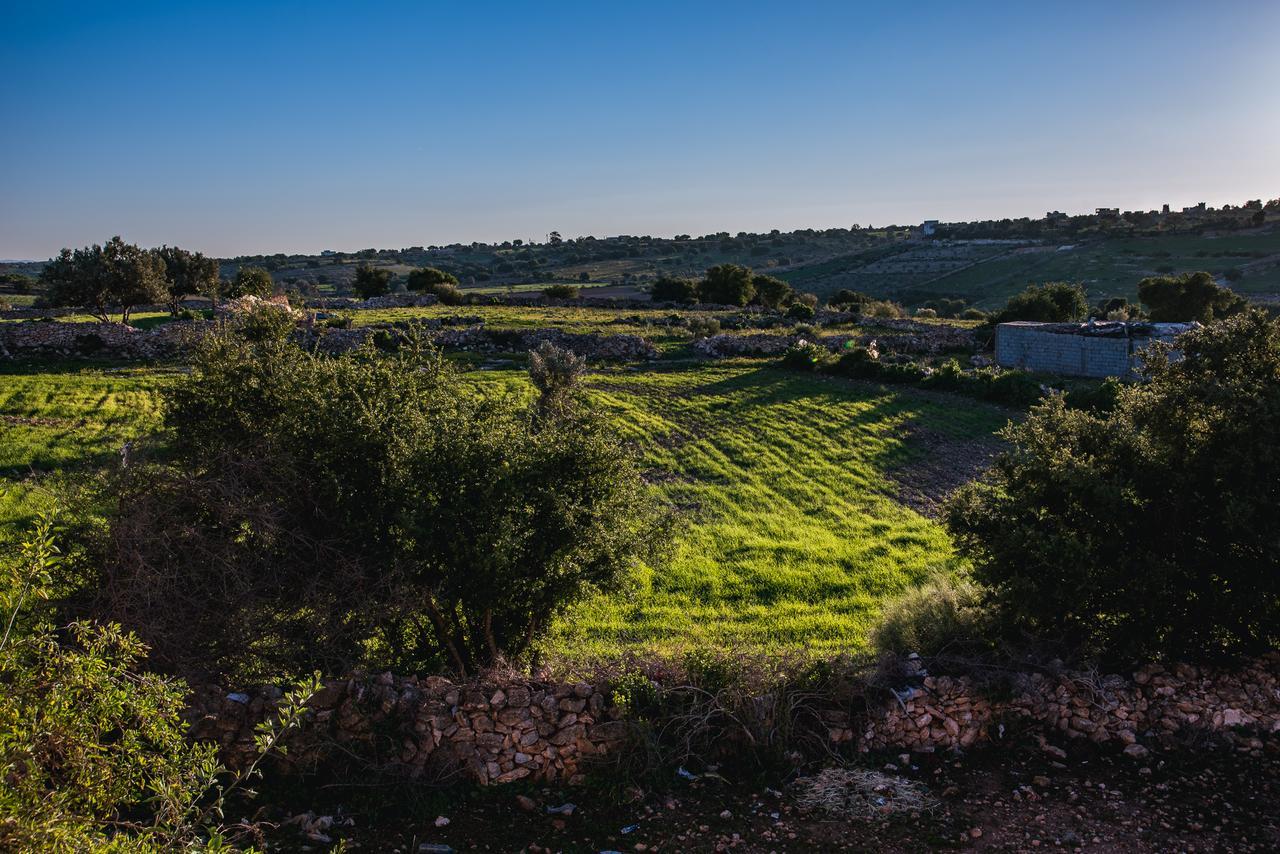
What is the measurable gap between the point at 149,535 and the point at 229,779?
3052 millimetres

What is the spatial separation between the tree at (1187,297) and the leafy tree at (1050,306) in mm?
6847

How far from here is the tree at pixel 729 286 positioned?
73000 millimetres

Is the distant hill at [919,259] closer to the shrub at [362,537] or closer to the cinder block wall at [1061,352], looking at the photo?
the cinder block wall at [1061,352]

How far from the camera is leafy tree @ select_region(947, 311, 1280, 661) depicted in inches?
397

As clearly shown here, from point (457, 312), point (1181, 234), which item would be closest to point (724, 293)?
point (457, 312)

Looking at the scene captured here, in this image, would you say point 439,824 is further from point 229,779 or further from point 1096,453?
point 1096,453

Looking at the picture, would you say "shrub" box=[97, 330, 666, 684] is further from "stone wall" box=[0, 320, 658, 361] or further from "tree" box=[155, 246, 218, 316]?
"tree" box=[155, 246, 218, 316]

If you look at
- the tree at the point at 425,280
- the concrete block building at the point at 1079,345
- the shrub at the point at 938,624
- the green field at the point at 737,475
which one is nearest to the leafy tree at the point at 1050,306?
the concrete block building at the point at 1079,345

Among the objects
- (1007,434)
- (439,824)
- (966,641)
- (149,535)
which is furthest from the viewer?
(1007,434)

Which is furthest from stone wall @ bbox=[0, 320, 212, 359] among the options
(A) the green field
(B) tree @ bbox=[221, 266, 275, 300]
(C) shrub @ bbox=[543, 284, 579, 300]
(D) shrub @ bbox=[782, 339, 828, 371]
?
(C) shrub @ bbox=[543, 284, 579, 300]

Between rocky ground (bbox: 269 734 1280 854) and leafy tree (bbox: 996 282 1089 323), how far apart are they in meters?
53.7

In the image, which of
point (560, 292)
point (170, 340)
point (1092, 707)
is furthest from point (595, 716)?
point (560, 292)

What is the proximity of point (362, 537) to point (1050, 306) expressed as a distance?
59.5 m

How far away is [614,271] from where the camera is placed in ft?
406
